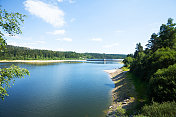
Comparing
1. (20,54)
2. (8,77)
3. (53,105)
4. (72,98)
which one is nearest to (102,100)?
(72,98)

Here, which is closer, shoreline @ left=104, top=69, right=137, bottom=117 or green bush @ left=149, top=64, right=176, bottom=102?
green bush @ left=149, top=64, right=176, bottom=102

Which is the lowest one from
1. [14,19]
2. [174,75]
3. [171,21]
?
[174,75]

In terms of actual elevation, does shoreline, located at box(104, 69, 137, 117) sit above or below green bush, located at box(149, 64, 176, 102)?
below

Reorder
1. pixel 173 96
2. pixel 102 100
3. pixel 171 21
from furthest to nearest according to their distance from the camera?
pixel 171 21, pixel 102 100, pixel 173 96

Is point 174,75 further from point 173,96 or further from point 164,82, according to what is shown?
point 173,96

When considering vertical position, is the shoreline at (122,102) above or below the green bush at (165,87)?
below

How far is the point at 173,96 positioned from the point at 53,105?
2099cm

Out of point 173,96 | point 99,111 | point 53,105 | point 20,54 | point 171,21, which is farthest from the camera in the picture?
point 20,54

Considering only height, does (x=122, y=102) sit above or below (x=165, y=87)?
below

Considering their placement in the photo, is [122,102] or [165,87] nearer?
[165,87]

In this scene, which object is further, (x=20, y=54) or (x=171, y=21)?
(x=20, y=54)

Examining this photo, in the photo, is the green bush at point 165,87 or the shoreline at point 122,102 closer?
the green bush at point 165,87

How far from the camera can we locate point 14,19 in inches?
244

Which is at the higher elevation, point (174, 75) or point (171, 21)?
point (171, 21)
